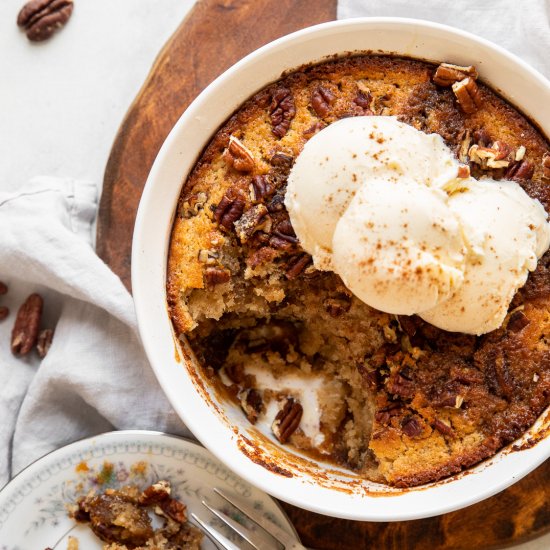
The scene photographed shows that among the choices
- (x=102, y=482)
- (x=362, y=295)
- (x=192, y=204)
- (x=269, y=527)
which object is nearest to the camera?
(x=362, y=295)

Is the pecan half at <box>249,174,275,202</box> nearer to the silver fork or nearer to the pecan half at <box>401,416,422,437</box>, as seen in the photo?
the pecan half at <box>401,416,422,437</box>

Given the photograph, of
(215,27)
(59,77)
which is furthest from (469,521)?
(59,77)

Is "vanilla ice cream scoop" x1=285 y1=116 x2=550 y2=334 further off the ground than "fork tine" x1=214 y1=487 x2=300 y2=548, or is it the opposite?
"vanilla ice cream scoop" x1=285 y1=116 x2=550 y2=334

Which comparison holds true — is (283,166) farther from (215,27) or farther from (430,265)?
(215,27)

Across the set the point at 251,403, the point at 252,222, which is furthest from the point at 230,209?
the point at 251,403

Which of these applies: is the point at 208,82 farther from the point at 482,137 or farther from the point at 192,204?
the point at 482,137

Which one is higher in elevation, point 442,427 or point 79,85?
point 79,85

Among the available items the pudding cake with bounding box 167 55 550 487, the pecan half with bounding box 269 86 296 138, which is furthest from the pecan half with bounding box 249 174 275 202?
the pecan half with bounding box 269 86 296 138
